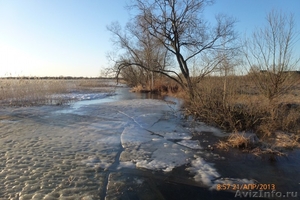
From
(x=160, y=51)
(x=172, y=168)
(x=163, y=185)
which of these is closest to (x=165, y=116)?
(x=172, y=168)

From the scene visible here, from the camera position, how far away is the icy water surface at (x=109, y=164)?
13.7 feet

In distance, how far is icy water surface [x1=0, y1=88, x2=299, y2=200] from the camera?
4.17 metres

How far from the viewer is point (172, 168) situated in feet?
17.3

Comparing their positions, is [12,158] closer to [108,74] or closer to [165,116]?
[165,116]

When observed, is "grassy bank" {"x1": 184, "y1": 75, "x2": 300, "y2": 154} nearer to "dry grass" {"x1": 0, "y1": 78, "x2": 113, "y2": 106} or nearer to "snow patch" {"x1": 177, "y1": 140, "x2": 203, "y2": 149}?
"snow patch" {"x1": 177, "y1": 140, "x2": 203, "y2": 149}

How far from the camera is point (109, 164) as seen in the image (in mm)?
5496
